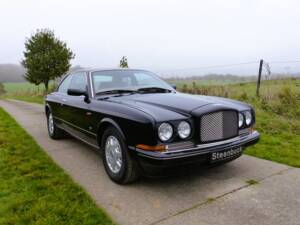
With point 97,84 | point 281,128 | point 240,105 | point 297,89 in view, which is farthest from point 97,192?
point 297,89

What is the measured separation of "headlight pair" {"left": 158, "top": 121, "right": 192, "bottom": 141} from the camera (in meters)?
2.91

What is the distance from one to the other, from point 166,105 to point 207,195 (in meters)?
1.14

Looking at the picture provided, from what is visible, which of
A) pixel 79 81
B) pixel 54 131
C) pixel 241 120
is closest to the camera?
pixel 241 120

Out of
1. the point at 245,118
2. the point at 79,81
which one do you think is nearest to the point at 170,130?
the point at 245,118

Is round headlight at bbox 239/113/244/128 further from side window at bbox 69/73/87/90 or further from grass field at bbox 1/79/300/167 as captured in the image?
side window at bbox 69/73/87/90

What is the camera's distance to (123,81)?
14.8ft

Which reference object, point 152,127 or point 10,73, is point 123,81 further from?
point 10,73

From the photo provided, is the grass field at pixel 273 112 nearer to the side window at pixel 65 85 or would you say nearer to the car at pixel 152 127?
the car at pixel 152 127

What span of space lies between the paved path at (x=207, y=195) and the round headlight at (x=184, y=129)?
0.73m

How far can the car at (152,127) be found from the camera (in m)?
2.93

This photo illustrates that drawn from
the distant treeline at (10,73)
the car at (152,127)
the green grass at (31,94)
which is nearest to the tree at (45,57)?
the green grass at (31,94)

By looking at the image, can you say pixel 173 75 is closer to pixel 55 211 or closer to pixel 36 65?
pixel 55 211

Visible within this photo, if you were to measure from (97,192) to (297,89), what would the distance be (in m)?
8.24

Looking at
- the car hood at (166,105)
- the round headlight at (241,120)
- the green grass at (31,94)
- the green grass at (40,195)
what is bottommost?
the green grass at (40,195)
